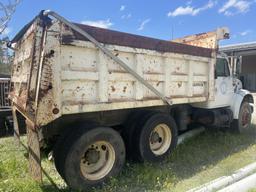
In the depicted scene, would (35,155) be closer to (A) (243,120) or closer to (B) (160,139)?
(B) (160,139)

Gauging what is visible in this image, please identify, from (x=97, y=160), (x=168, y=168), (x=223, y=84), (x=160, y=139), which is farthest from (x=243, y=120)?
(x=97, y=160)

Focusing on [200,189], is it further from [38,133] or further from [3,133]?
[3,133]

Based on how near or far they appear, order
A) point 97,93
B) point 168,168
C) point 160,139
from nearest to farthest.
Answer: point 97,93 → point 168,168 → point 160,139

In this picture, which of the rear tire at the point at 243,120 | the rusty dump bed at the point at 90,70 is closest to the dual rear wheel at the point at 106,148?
the rusty dump bed at the point at 90,70

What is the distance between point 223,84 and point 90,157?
420cm

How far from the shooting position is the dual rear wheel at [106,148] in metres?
4.04

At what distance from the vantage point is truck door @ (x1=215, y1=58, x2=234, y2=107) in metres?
6.91

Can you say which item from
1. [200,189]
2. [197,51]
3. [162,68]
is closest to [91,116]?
[162,68]

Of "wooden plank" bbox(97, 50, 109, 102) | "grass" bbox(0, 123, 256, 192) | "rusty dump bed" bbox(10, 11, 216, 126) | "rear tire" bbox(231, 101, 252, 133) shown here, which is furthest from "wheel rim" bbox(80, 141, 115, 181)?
"rear tire" bbox(231, 101, 252, 133)

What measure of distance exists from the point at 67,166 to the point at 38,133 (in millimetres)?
615

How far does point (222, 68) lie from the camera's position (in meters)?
7.17

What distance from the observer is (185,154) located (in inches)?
230

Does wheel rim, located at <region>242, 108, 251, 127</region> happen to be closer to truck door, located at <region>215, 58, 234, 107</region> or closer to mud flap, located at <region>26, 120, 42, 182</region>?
truck door, located at <region>215, 58, 234, 107</region>

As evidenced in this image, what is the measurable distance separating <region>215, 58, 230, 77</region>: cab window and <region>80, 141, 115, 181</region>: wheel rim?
358 centimetres
